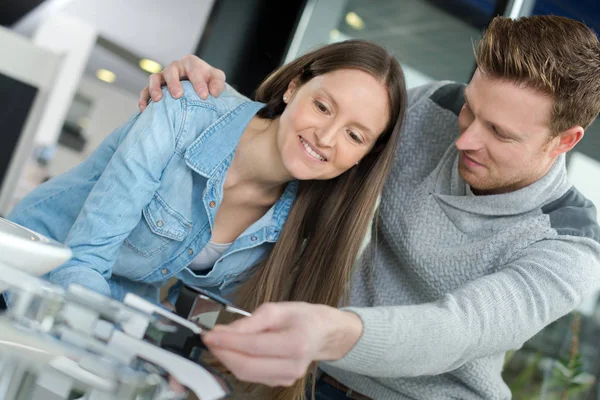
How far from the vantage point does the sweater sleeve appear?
2.75 ft

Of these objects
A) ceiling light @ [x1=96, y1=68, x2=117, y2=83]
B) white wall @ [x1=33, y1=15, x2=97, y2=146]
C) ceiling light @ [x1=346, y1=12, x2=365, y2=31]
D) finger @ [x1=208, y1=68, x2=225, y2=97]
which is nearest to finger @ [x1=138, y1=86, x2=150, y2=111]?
finger @ [x1=208, y1=68, x2=225, y2=97]

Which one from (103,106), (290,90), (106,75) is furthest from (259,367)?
(103,106)

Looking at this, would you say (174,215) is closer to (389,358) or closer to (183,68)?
(183,68)

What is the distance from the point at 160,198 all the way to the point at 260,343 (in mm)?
769

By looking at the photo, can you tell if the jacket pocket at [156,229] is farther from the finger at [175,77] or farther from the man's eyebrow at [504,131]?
the man's eyebrow at [504,131]

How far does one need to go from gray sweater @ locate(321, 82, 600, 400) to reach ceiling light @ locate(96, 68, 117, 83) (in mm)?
9797

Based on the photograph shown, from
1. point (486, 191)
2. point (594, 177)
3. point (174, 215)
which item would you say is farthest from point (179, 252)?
point (594, 177)

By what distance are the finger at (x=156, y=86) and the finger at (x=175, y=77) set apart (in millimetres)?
13

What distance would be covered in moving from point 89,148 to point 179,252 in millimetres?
10364

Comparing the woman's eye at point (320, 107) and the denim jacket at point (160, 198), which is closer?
the denim jacket at point (160, 198)

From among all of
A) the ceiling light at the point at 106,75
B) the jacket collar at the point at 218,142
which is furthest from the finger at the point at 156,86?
the ceiling light at the point at 106,75

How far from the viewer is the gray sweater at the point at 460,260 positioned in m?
1.04

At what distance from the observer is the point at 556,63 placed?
4.22 feet

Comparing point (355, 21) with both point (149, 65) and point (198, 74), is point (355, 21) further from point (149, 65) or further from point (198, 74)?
point (149, 65)
